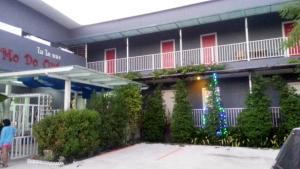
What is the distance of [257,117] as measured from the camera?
43.3 ft

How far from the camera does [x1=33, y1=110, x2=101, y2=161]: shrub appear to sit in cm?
1002

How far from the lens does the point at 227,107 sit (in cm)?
1590

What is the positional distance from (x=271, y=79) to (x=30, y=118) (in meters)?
11.0

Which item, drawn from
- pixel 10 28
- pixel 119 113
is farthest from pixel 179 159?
pixel 10 28

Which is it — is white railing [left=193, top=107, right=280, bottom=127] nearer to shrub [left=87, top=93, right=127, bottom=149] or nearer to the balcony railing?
the balcony railing

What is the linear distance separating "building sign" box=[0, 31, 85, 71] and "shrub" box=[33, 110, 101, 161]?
462cm

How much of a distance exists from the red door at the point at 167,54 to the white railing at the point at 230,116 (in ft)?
11.4

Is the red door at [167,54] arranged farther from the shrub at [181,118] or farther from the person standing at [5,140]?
the person standing at [5,140]

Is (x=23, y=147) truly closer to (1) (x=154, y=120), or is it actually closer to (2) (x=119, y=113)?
(2) (x=119, y=113)

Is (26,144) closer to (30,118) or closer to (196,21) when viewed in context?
(30,118)

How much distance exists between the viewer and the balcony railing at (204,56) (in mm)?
14805

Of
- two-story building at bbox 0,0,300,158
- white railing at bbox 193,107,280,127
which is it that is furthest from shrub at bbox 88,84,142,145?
white railing at bbox 193,107,280,127

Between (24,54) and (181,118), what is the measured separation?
8526 mm

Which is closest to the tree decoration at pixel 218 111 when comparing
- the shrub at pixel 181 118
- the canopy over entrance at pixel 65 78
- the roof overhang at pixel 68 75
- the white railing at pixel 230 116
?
the white railing at pixel 230 116
